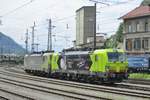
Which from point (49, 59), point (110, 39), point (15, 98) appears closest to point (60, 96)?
point (15, 98)

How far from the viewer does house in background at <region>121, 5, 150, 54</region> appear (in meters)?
74.4

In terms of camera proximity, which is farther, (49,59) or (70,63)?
(49,59)

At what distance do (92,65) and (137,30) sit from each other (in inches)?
1684

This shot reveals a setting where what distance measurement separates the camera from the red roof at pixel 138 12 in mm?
75500

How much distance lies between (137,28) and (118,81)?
43.9 metres

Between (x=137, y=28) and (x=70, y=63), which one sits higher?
(x=137, y=28)

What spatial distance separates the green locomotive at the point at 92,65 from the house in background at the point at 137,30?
1240 inches

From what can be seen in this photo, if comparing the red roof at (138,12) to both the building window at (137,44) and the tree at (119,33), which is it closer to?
the building window at (137,44)

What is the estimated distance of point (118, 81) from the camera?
34344mm


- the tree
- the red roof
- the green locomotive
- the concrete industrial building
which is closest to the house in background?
the red roof

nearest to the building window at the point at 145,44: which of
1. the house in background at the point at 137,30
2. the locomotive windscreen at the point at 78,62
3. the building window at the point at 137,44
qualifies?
the house in background at the point at 137,30

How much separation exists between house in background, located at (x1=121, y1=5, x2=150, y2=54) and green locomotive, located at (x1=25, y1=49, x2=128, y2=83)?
3149cm

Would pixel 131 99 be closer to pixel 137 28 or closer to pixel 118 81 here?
pixel 118 81

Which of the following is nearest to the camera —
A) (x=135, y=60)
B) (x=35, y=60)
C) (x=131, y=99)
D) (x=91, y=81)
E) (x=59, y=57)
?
(x=131, y=99)
